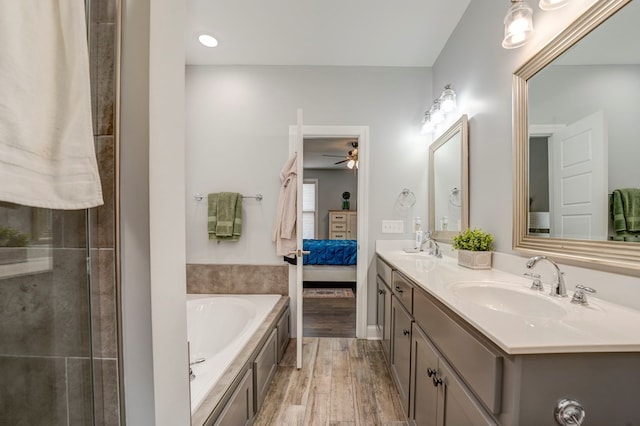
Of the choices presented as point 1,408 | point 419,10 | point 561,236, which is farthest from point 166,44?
point 419,10

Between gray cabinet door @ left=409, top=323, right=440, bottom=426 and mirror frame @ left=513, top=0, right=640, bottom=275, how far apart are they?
68 centimetres

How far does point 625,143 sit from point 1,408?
1.84 m

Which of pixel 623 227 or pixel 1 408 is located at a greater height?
pixel 623 227

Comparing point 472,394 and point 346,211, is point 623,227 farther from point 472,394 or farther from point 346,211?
point 346,211

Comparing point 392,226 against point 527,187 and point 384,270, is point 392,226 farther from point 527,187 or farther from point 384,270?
point 527,187

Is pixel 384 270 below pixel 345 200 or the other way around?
below

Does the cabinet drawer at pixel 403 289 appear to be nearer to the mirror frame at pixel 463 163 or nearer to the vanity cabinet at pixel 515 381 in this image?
the vanity cabinet at pixel 515 381

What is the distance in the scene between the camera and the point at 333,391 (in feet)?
5.91

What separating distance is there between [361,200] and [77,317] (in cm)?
224

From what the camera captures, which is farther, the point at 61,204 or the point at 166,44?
the point at 166,44

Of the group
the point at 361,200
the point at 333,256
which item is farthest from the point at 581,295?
the point at 333,256

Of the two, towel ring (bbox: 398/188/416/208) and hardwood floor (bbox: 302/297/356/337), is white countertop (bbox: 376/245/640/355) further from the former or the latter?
hardwood floor (bbox: 302/297/356/337)

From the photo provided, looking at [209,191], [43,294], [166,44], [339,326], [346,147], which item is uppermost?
[346,147]

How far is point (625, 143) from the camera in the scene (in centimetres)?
86
